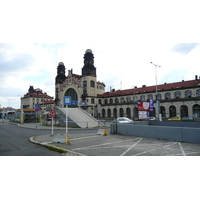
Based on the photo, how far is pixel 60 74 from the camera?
298 ft

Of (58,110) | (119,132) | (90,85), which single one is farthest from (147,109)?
(90,85)

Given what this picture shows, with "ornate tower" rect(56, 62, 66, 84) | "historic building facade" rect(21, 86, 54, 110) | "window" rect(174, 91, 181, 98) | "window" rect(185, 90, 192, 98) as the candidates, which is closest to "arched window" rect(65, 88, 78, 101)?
"ornate tower" rect(56, 62, 66, 84)

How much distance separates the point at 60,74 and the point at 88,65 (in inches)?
881

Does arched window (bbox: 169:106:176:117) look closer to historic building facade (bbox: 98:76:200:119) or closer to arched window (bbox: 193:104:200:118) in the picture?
historic building facade (bbox: 98:76:200:119)

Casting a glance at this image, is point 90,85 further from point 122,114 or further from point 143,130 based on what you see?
point 143,130

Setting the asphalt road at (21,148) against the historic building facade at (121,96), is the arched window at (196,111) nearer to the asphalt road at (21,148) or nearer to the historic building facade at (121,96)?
the historic building facade at (121,96)

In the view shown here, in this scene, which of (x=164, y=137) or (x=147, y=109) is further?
(x=147, y=109)

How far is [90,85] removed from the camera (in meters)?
74.2

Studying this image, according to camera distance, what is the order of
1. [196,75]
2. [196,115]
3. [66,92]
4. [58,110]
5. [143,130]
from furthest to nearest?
[66,92]
[196,75]
[196,115]
[58,110]
[143,130]

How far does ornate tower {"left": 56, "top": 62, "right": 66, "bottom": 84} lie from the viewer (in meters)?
89.8

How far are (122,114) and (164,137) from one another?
172 feet

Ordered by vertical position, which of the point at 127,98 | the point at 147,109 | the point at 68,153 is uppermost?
the point at 127,98

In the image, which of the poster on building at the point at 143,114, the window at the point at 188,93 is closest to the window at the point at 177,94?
the window at the point at 188,93

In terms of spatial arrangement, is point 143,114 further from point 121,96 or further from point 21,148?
point 121,96
